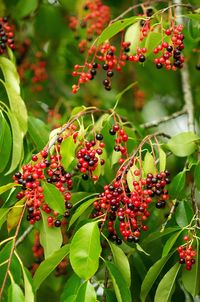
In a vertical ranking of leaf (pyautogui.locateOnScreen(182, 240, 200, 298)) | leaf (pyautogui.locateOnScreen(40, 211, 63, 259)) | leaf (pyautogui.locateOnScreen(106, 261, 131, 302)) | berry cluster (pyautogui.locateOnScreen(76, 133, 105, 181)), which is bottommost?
leaf (pyautogui.locateOnScreen(182, 240, 200, 298))

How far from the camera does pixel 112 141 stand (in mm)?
2736

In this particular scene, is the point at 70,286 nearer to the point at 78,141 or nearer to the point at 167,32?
the point at 78,141

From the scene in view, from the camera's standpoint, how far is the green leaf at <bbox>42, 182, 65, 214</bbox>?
2.27 m

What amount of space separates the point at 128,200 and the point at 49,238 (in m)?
0.32

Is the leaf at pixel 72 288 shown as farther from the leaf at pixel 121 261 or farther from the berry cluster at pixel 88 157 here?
the berry cluster at pixel 88 157

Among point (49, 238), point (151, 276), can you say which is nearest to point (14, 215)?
point (49, 238)

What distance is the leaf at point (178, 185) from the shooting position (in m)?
2.62

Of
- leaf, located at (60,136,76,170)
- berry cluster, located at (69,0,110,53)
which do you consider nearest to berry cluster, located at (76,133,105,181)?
leaf, located at (60,136,76,170)

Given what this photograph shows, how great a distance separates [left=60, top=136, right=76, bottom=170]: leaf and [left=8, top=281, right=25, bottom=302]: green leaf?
1.39 feet

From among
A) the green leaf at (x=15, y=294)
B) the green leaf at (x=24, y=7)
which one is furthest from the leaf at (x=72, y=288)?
the green leaf at (x=24, y=7)

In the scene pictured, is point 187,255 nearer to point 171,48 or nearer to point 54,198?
point 54,198

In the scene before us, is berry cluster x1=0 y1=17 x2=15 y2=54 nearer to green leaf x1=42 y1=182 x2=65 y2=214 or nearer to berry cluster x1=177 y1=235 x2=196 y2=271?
green leaf x1=42 y1=182 x2=65 y2=214

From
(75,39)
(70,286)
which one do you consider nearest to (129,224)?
(70,286)

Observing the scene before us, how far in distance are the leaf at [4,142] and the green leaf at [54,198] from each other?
324 mm
